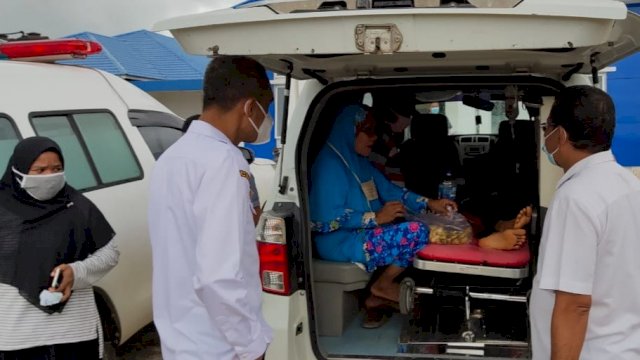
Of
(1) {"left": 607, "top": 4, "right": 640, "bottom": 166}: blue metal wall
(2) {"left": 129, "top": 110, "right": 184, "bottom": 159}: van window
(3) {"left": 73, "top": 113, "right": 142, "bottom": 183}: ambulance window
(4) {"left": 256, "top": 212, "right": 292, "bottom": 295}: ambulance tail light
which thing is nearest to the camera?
(4) {"left": 256, "top": 212, "right": 292, "bottom": 295}: ambulance tail light

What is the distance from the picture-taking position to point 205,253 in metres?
1.98

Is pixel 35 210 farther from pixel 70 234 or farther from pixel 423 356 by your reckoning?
pixel 423 356

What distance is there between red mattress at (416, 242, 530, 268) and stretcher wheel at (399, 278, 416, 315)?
6.6 inches

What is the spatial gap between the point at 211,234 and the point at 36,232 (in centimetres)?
152

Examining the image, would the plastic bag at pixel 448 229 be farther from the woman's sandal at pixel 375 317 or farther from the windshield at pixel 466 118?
the windshield at pixel 466 118

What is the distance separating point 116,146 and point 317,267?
196 centimetres

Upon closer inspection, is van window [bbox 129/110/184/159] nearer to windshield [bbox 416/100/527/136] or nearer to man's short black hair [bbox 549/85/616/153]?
windshield [bbox 416/100/527/136]

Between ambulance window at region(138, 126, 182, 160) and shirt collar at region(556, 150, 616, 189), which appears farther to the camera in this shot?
ambulance window at region(138, 126, 182, 160)

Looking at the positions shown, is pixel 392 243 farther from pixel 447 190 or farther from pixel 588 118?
pixel 588 118

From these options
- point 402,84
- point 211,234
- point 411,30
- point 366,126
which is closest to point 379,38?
point 411,30

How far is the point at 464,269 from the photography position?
12.1 feet

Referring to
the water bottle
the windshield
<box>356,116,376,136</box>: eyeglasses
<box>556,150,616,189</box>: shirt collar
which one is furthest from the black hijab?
the windshield

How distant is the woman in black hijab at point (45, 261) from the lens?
306 centimetres

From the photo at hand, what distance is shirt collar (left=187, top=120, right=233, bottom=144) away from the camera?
218 cm
